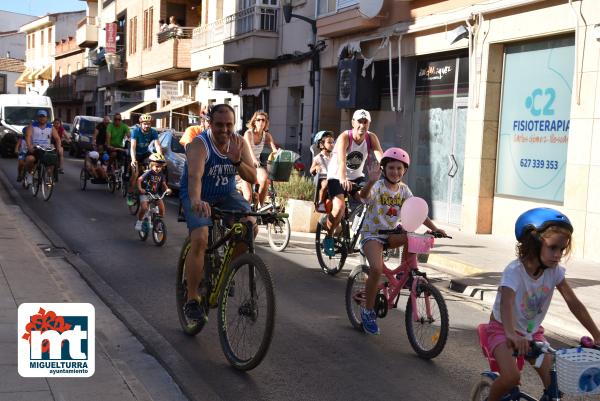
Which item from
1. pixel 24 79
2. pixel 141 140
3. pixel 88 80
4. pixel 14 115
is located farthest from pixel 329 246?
pixel 24 79

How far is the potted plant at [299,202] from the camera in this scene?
13172 mm

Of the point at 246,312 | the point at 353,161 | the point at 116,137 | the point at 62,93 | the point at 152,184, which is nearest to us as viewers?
the point at 246,312

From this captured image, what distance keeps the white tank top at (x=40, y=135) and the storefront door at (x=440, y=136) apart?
787 centimetres

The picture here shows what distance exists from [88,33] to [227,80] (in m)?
32.0

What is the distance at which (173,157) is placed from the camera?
18.5 metres

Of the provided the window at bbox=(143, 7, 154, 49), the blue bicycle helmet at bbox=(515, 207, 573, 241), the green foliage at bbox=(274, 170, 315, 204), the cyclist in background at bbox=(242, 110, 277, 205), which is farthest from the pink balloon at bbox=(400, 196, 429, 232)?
the window at bbox=(143, 7, 154, 49)

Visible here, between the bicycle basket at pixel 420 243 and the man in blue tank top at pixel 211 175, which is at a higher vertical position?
the man in blue tank top at pixel 211 175

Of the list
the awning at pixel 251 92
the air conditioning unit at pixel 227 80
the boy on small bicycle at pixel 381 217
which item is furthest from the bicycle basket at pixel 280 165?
the air conditioning unit at pixel 227 80

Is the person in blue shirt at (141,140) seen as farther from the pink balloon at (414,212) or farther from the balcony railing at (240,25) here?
the balcony railing at (240,25)

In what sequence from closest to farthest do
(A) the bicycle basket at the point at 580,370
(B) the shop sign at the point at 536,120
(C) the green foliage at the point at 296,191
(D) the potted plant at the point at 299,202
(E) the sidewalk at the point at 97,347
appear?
(A) the bicycle basket at the point at 580,370, (E) the sidewalk at the point at 97,347, (B) the shop sign at the point at 536,120, (D) the potted plant at the point at 299,202, (C) the green foliage at the point at 296,191

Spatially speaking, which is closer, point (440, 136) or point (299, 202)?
point (299, 202)

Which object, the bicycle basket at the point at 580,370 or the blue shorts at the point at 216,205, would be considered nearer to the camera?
the bicycle basket at the point at 580,370

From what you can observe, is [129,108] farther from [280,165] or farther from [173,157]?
[280,165]

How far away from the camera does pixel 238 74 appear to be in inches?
1088
